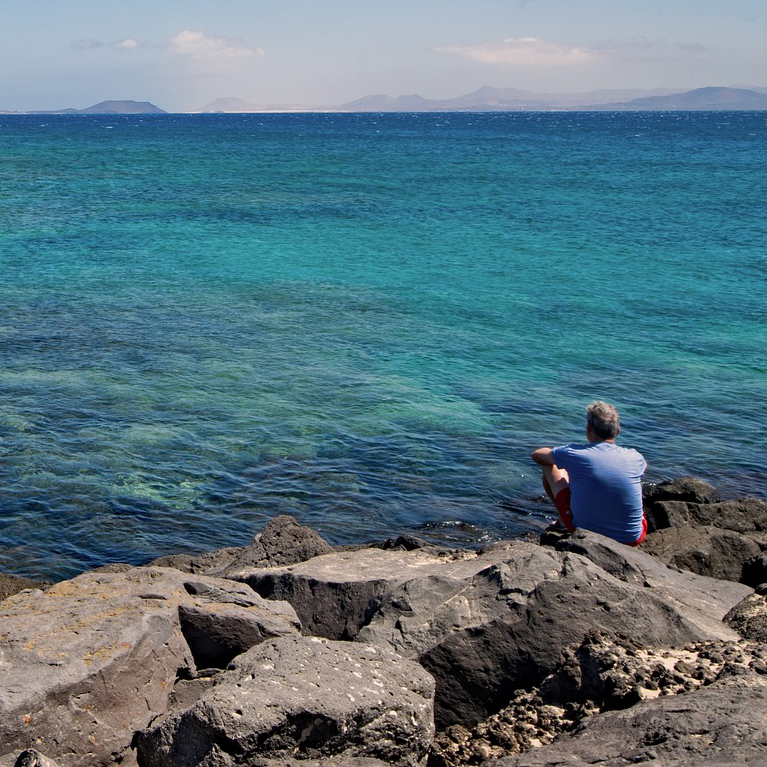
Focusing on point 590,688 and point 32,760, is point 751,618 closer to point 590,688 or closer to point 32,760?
point 590,688

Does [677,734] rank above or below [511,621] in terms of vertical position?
above

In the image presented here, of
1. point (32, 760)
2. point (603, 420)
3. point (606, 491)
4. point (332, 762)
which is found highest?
point (603, 420)

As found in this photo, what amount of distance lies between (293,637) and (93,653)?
1.15m

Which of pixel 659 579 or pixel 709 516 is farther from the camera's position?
pixel 709 516

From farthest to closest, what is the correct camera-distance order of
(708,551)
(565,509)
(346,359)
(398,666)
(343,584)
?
(346,359) < (708,551) < (565,509) < (343,584) < (398,666)

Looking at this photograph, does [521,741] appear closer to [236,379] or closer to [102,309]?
[236,379]

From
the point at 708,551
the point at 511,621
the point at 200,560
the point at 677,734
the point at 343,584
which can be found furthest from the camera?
the point at 200,560

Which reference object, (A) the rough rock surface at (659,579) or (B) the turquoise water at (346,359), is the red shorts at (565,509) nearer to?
(A) the rough rock surface at (659,579)

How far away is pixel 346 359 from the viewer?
18.4 metres

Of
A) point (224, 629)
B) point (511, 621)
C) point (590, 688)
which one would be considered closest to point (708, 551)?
point (511, 621)

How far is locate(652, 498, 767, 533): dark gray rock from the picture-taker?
32.7 feet

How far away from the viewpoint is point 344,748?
4977 millimetres

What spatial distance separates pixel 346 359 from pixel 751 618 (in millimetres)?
12665

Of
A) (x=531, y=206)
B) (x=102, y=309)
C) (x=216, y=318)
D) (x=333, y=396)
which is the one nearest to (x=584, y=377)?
(x=333, y=396)
